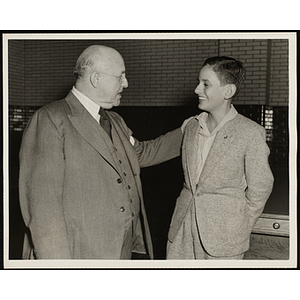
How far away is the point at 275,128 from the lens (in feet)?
21.8

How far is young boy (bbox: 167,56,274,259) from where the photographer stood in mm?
2239

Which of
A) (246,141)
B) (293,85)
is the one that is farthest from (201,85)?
(293,85)

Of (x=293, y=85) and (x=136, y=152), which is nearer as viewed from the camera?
(x=293, y=85)

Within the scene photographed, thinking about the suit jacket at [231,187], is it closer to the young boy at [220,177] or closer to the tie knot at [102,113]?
the young boy at [220,177]

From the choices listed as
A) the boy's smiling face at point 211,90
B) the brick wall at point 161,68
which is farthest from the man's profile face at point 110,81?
the brick wall at point 161,68

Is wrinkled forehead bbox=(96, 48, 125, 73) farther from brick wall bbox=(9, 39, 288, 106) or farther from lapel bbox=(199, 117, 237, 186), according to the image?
brick wall bbox=(9, 39, 288, 106)

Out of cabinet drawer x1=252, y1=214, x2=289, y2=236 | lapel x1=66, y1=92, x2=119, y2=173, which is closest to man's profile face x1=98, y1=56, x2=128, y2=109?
lapel x1=66, y1=92, x2=119, y2=173

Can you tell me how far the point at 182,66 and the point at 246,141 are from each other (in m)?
4.85

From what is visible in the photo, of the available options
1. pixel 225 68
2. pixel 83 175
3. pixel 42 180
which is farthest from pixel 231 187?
pixel 42 180

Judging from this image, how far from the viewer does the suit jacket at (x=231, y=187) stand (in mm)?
2221
